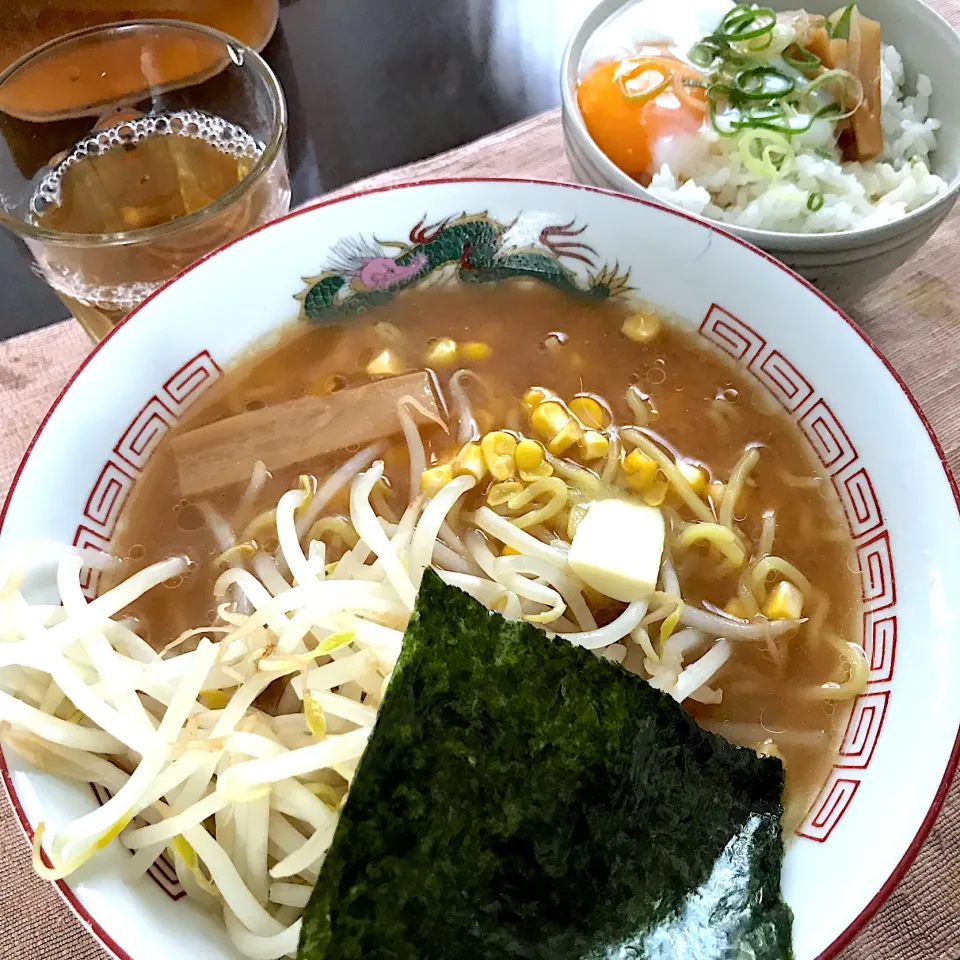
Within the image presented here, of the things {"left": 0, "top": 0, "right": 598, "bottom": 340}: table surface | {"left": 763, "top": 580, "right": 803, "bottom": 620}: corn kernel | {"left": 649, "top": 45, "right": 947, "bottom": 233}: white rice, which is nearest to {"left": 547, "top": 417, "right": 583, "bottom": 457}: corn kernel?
{"left": 763, "top": 580, "right": 803, "bottom": 620}: corn kernel

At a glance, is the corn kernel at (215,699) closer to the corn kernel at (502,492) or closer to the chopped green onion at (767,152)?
the corn kernel at (502,492)

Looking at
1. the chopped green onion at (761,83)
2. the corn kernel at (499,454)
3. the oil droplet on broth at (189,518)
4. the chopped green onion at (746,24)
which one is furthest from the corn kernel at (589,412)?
the chopped green onion at (746,24)

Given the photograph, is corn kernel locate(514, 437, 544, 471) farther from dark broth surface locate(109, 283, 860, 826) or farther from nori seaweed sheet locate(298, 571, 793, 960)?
nori seaweed sheet locate(298, 571, 793, 960)

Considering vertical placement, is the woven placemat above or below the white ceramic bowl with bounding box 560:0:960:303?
below

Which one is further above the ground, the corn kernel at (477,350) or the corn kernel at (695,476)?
the corn kernel at (477,350)

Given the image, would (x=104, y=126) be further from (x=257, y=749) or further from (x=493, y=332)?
(x=257, y=749)

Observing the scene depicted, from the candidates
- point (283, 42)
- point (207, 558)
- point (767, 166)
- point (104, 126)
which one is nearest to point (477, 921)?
point (207, 558)
